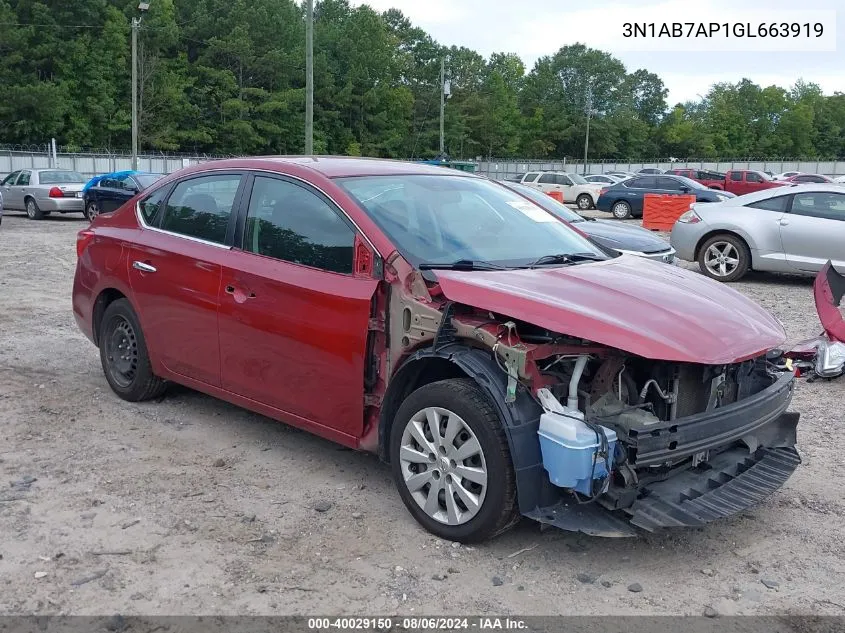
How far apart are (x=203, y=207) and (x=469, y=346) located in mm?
2270

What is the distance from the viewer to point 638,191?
27938 mm

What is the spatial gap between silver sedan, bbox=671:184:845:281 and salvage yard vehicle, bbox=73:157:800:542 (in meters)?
7.54

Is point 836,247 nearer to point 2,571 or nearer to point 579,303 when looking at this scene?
point 579,303

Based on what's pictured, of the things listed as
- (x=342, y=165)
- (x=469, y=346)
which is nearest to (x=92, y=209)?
(x=342, y=165)

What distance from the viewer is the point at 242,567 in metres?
3.59

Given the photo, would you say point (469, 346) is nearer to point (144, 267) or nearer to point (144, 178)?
point (144, 267)

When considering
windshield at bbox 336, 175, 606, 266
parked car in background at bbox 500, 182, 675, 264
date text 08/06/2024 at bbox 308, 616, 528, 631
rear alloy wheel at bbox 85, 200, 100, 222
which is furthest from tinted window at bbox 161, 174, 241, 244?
rear alloy wheel at bbox 85, 200, 100, 222

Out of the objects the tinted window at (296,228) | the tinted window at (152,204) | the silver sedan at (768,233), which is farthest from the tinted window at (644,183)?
the tinted window at (296,228)

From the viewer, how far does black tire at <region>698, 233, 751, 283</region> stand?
11.8 metres

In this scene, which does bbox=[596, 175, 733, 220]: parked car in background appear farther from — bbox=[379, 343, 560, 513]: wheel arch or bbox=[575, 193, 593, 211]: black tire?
bbox=[379, 343, 560, 513]: wheel arch

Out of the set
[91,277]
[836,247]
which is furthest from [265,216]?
[836,247]

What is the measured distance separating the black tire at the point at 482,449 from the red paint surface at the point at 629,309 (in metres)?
0.40

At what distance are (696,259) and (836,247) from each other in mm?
1972

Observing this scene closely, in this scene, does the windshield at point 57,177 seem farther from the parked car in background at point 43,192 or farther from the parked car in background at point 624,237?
the parked car in background at point 624,237
